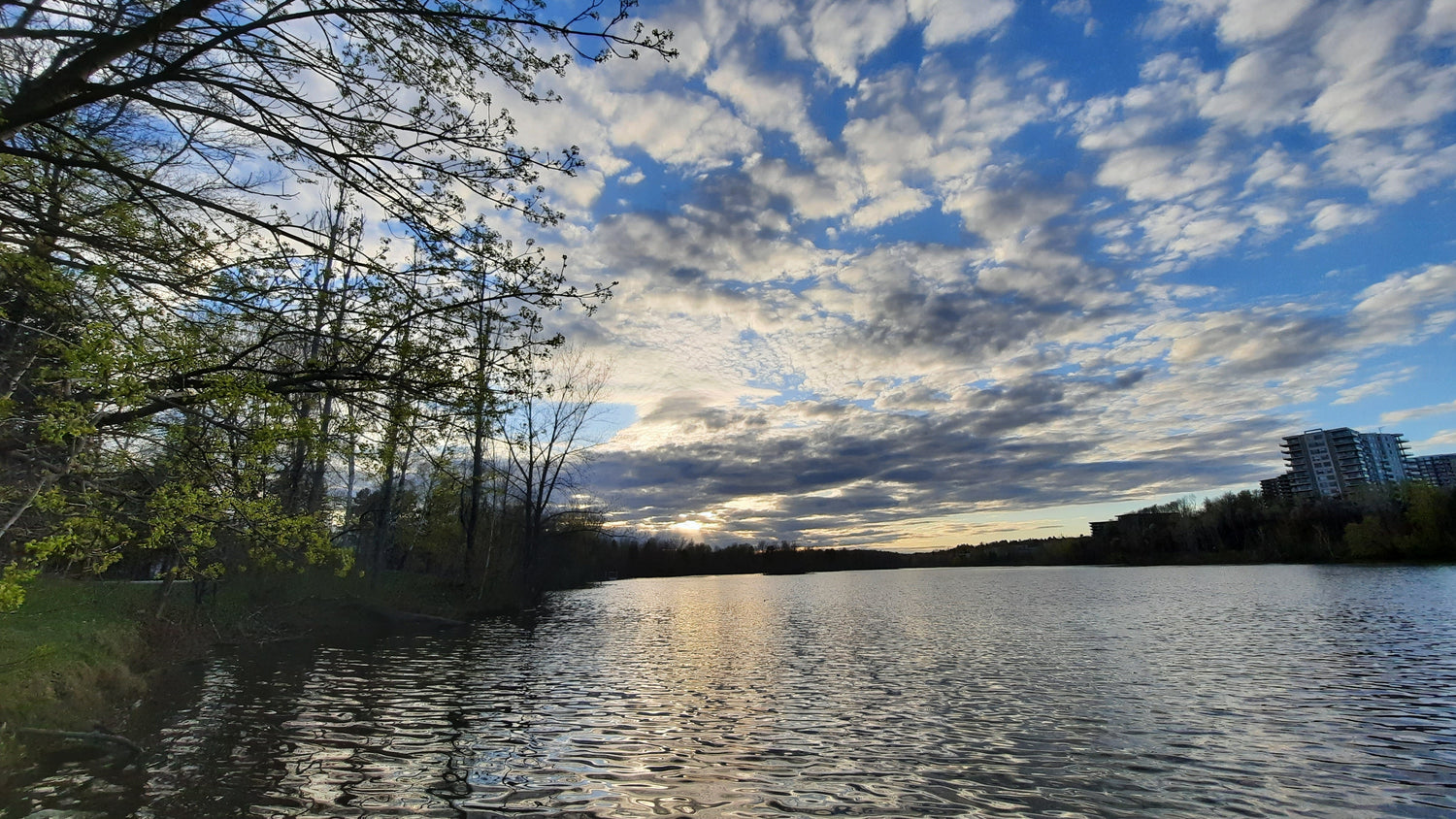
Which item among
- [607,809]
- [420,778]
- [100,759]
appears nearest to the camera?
[607,809]

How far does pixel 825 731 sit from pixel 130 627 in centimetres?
1970

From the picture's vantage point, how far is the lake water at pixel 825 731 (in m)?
8.41

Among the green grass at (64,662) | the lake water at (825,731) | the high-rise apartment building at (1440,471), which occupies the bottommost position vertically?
the lake water at (825,731)

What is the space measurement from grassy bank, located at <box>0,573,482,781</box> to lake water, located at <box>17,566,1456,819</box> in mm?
1409

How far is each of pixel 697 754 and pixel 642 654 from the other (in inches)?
502

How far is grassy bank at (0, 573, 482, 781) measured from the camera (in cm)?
1109

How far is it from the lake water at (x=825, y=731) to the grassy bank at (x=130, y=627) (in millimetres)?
1409

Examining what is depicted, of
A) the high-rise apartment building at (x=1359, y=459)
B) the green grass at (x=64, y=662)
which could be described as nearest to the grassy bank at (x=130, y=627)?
the green grass at (x=64, y=662)

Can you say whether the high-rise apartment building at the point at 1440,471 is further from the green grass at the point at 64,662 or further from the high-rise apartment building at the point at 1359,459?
the green grass at the point at 64,662

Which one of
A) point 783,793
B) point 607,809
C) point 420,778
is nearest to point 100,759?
point 420,778

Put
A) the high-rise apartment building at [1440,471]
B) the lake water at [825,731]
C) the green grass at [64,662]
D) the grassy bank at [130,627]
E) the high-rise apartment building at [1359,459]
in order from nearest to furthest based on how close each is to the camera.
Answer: the lake water at [825,731] < the green grass at [64,662] < the grassy bank at [130,627] < the high-rise apartment building at [1440,471] < the high-rise apartment building at [1359,459]

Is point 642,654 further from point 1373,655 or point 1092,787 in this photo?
point 1373,655


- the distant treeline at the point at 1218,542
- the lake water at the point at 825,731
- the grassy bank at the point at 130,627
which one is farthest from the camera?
the distant treeline at the point at 1218,542

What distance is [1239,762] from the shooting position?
9570 mm
